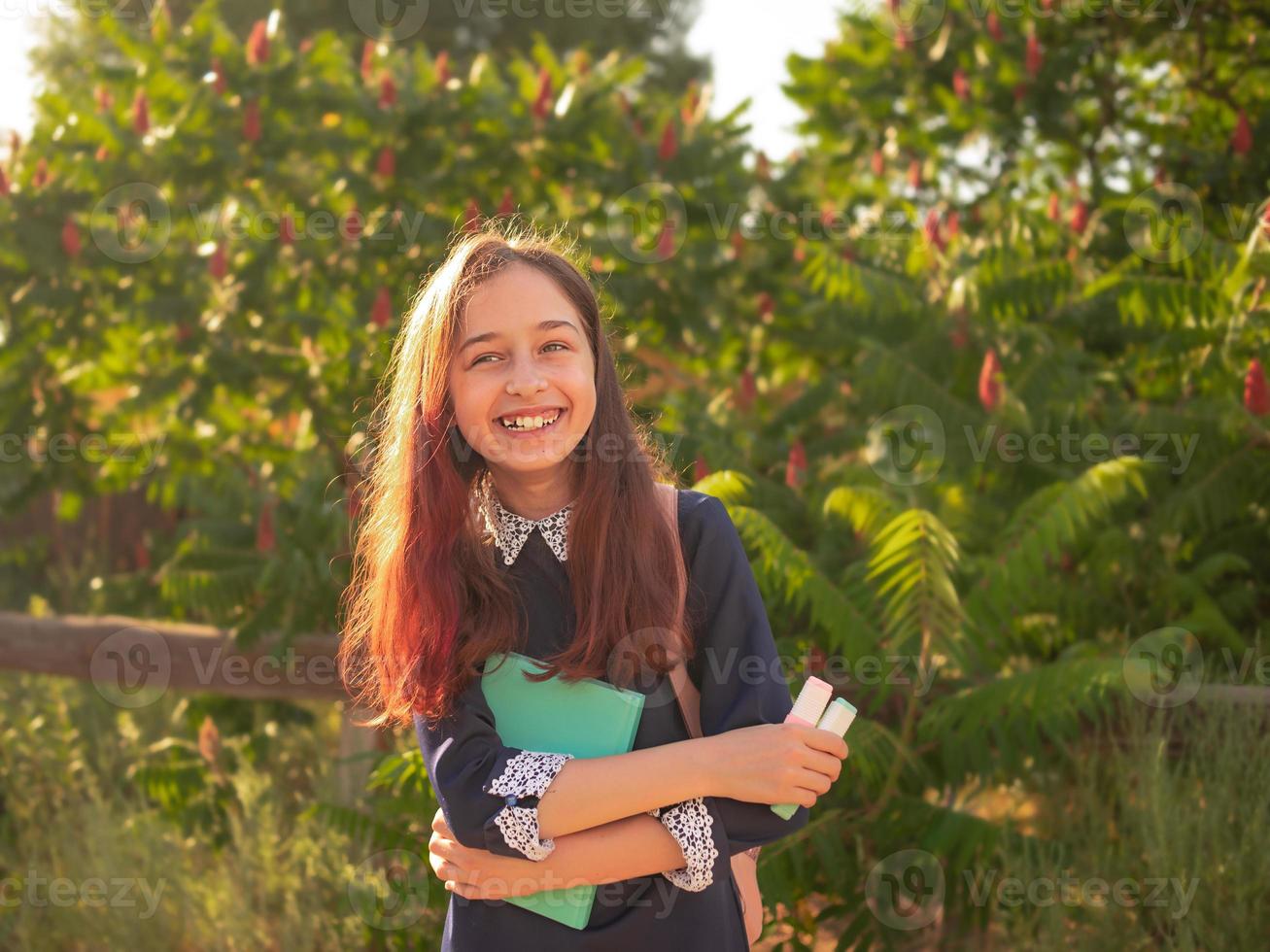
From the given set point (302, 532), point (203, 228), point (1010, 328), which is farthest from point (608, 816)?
point (203, 228)

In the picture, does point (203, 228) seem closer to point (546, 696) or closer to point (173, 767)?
point (173, 767)

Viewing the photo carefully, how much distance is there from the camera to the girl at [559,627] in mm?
1761

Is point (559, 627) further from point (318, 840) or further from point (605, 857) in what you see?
point (318, 840)

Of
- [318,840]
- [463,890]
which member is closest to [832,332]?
[318,840]

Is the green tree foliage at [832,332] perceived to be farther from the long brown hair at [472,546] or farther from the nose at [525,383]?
the nose at [525,383]

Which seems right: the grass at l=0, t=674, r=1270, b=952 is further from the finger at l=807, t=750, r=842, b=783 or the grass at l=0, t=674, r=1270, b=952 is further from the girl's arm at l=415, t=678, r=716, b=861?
the finger at l=807, t=750, r=842, b=783

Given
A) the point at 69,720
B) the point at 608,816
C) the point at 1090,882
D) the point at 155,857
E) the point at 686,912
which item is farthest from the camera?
the point at 69,720

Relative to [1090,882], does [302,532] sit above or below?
above

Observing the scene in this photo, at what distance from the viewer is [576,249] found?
5.19m

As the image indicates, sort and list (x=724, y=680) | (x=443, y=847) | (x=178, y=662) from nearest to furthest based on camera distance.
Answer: (x=724, y=680)
(x=443, y=847)
(x=178, y=662)

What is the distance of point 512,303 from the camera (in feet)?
6.33

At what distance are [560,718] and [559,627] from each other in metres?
0.15

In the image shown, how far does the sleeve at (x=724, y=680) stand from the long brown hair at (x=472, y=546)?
46 mm

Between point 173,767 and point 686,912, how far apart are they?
11.4 ft
